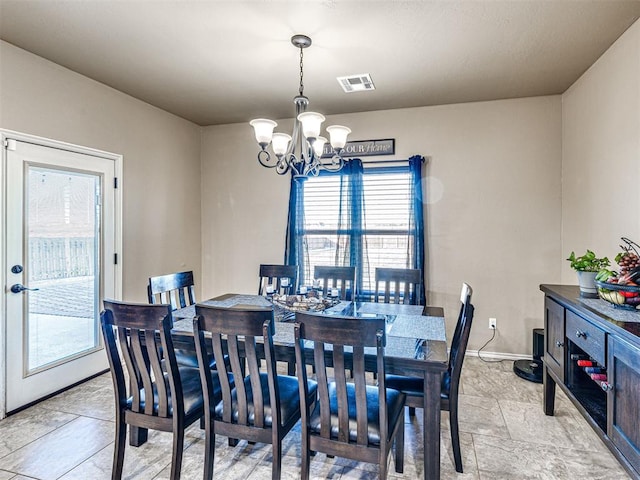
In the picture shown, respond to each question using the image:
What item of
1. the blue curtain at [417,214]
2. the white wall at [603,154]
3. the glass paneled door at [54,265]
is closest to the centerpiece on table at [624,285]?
the white wall at [603,154]

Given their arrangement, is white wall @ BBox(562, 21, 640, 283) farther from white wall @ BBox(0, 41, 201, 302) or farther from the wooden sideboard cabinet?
white wall @ BBox(0, 41, 201, 302)

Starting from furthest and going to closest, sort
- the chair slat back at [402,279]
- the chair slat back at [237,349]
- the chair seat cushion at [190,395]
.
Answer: the chair slat back at [402,279] → the chair seat cushion at [190,395] → the chair slat back at [237,349]

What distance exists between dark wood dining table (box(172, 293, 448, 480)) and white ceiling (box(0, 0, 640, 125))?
1.94 meters

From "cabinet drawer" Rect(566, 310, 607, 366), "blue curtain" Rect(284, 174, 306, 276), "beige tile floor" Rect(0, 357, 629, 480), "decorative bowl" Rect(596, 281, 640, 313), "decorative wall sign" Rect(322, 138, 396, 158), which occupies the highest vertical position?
"decorative wall sign" Rect(322, 138, 396, 158)

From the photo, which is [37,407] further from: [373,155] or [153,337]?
[373,155]

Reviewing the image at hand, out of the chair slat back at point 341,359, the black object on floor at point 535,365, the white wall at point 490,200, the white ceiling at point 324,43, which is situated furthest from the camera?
the white wall at point 490,200

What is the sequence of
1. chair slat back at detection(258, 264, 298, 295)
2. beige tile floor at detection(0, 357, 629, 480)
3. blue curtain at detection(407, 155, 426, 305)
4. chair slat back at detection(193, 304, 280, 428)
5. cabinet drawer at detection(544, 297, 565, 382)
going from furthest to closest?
blue curtain at detection(407, 155, 426, 305)
chair slat back at detection(258, 264, 298, 295)
cabinet drawer at detection(544, 297, 565, 382)
beige tile floor at detection(0, 357, 629, 480)
chair slat back at detection(193, 304, 280, 428)

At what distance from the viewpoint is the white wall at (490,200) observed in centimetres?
371

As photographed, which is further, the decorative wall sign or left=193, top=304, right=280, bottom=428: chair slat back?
the decorative wall sign

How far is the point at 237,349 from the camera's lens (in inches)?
69.4

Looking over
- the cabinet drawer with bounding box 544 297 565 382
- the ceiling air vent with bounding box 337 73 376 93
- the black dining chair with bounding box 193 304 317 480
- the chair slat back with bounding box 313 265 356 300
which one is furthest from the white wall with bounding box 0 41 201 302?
the cabinet drawer with bounding box 544 297 565 382

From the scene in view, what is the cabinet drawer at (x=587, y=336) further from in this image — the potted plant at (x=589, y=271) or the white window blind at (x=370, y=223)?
the white window blind at (x=370, y=223)

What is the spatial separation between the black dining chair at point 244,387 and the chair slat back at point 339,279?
1.45 meters

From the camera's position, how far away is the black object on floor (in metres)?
3.29
